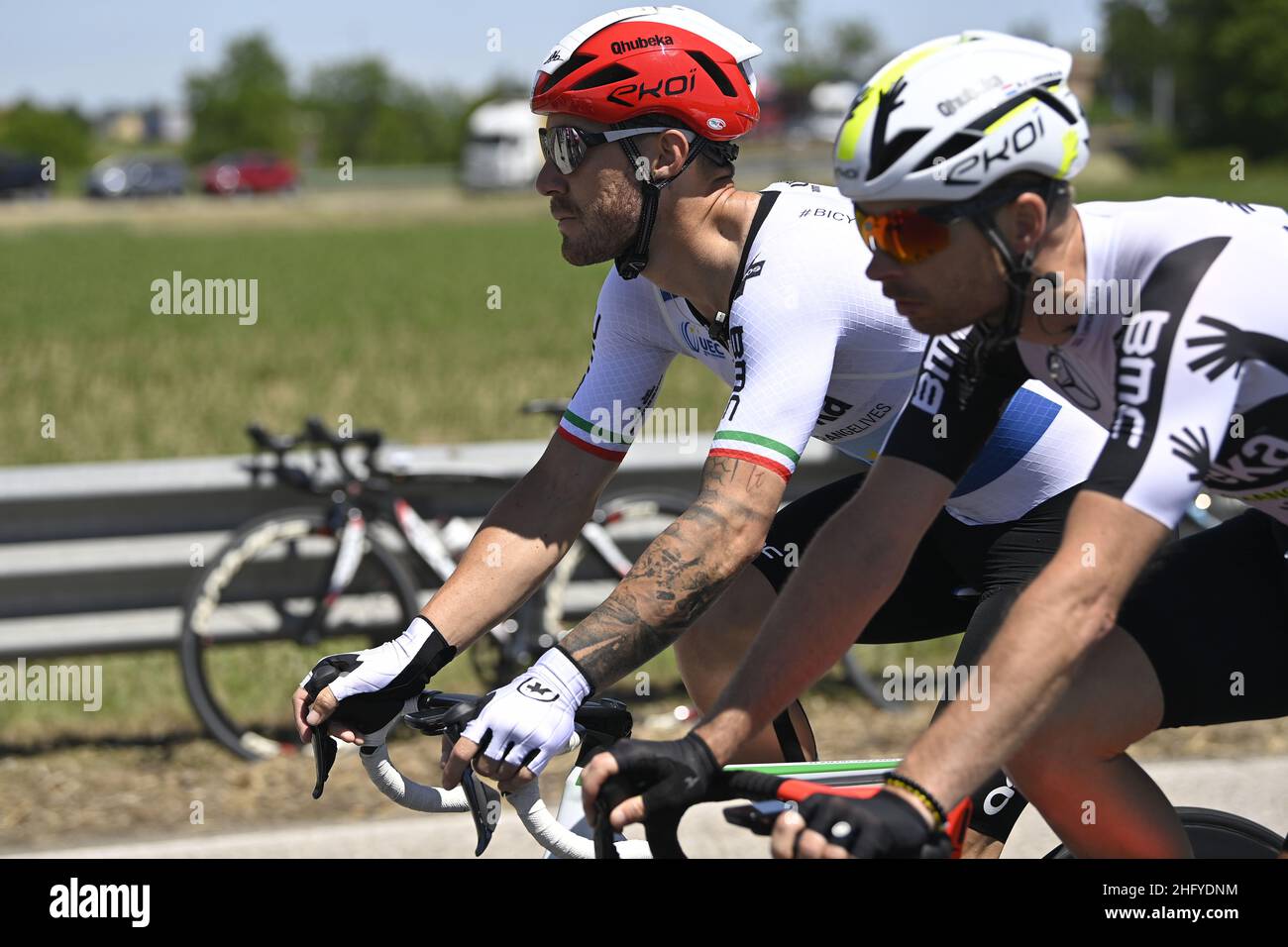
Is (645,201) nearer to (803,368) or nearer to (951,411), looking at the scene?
(803,368)

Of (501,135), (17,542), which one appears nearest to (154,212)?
(501,135)

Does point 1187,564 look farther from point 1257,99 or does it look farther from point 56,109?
point 56,109

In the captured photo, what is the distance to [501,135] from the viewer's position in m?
83.4

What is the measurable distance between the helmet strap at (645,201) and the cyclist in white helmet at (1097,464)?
0.74m

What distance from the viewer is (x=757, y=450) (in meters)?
2.92

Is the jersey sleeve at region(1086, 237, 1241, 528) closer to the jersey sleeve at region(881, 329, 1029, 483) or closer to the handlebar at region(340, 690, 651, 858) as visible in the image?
the jersey sleeve at region(881, 329, 1029, 483)

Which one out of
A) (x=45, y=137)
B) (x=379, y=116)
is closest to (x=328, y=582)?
(x=45, y=137)

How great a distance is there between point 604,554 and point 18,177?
68.9 m

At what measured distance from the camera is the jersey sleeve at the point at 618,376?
11.3ft

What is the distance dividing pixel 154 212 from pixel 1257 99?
61340 mm

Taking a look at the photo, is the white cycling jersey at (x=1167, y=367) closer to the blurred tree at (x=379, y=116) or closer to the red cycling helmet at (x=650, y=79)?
the red cycling helmet at (x=650, y=79)

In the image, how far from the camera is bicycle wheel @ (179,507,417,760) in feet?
20.1
